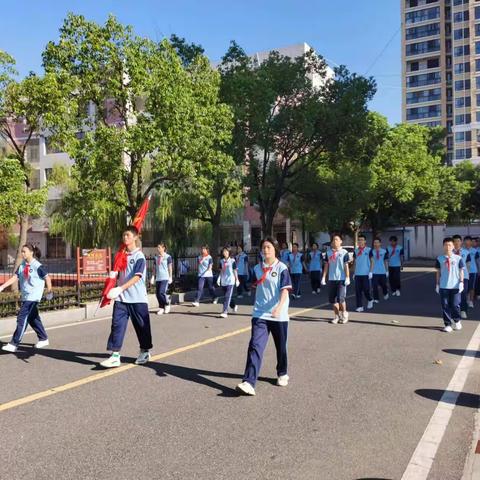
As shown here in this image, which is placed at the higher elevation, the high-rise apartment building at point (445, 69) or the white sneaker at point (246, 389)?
the high-rise apartment building at point (445, 69)

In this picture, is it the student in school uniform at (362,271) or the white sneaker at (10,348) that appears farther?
A: the student in school uniform at (362,271)

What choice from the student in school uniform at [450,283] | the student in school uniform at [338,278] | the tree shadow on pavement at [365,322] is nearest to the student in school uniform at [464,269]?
the student in school uniform at [450,283]

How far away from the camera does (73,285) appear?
14812mm

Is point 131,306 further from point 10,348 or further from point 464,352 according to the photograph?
point 464,352

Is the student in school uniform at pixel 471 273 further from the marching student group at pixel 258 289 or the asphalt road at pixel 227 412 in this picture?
the asphalt road at pixel 227 412

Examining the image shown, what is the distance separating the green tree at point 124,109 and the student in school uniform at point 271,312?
30.1ft

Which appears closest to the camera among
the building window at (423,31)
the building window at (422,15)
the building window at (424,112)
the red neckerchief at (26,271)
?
the red neckerchief at (26,271)

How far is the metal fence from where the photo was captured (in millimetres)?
11669

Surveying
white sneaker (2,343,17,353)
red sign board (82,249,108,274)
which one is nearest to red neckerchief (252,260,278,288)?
white sneaker (2,343,17,353)

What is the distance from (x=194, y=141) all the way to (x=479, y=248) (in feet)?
28.0

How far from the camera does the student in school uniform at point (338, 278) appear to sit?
10875 millimetres

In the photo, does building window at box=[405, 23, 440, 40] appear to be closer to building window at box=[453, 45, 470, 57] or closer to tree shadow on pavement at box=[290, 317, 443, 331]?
building window at box=[453, 45, 470, 57]

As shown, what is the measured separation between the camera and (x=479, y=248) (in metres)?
15.2

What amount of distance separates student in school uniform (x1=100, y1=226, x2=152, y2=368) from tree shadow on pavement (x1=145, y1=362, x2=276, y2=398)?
0.35 m
